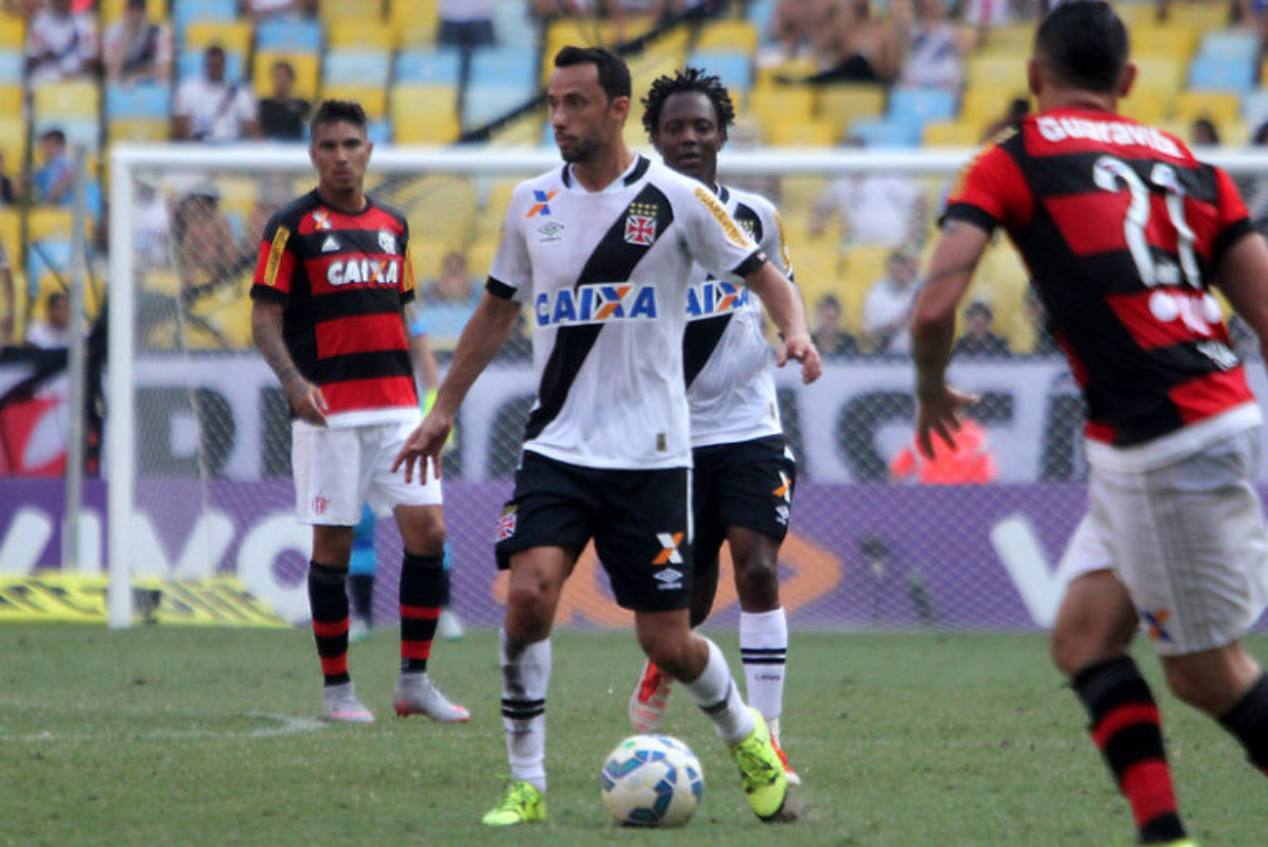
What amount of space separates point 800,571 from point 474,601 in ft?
6.84

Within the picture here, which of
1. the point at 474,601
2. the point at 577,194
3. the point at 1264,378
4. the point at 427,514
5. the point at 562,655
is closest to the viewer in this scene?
the point at 577,194

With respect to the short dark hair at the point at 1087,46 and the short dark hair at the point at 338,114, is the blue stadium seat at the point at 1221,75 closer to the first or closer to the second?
the short dark hair at the point at 338,114

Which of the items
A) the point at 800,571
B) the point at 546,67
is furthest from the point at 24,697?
the point at 546,67

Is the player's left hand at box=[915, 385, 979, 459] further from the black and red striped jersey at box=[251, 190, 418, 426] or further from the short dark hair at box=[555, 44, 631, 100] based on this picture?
the black and red striped jersey at box=[251, 190, 418, 426]

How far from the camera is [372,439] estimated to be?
28.9 feet

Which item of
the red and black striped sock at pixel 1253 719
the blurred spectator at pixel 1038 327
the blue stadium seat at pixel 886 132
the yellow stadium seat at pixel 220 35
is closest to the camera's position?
the red and black striped sock at pixel 1253 719

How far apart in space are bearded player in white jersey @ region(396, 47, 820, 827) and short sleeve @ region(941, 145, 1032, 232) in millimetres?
1296

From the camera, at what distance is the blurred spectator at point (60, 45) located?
1931cm

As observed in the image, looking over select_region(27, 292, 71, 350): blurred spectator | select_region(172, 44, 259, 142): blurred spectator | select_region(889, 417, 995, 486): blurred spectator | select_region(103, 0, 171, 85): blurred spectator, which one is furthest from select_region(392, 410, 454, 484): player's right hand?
select_region(103, 0, 171, 85): blurred spectator

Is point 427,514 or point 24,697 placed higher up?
point 427,514

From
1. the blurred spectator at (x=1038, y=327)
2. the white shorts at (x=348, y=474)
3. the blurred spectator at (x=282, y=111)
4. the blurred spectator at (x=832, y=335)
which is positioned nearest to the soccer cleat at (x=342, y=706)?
the white shorts at (x=348, y=474)

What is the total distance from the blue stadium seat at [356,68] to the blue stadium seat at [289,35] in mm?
262

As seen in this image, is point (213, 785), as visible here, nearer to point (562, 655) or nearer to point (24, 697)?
point (24, 697)

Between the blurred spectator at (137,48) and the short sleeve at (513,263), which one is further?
the blurred spectator at (137,48)
